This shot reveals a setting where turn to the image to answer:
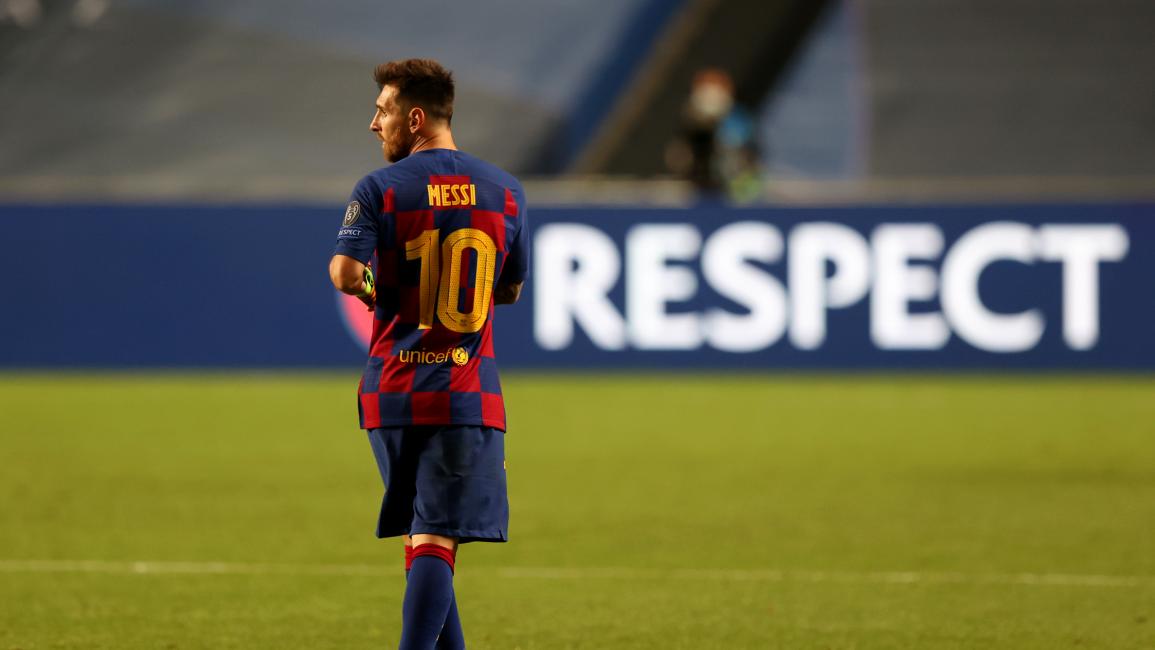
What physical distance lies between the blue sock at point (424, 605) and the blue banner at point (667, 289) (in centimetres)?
1073

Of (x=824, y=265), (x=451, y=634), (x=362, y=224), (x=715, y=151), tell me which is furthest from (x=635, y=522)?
(x=715, y=151)

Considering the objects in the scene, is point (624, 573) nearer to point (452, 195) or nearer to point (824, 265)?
point (452, 195)

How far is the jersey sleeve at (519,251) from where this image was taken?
5141 millimetres

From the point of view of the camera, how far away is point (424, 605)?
16.0 feet

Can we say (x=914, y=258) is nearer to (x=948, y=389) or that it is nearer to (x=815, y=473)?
(x=948, y=389)

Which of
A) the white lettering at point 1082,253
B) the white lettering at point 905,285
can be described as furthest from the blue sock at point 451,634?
the white lettering at point 1082,253

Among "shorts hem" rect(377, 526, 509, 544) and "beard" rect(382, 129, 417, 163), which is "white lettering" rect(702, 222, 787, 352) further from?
"shorts hem" rect(377, 526, 509, 544)

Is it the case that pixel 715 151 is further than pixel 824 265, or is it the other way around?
pixel 715 151

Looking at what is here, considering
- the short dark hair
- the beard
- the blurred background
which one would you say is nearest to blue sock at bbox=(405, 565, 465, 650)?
the blurred background

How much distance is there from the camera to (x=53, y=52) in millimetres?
22672

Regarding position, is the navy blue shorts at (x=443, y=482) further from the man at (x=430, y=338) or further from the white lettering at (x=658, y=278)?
the white lettering at (x=658, y=278)

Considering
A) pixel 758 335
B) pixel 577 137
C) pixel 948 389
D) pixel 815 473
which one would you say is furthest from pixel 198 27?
pixel 815 473

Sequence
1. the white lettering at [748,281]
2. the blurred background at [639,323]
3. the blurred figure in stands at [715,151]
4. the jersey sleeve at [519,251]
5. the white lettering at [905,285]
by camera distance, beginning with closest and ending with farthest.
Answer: the jersey sleeve at [519,251], the blurred background at [639,323], the white lettering at [905,285], the white lettering at [748,281], the blurred figure in stands at [715,151]

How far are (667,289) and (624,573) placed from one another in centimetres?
817
